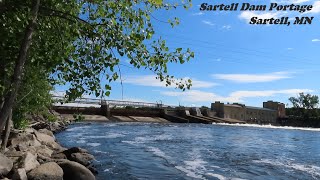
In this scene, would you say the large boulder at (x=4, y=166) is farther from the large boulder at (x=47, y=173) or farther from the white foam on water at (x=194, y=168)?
the white foam on water at (x=194, y=168)

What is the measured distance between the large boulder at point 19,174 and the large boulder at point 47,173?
1.36 feet

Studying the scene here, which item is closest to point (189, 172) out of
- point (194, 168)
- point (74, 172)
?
point (194, 168)

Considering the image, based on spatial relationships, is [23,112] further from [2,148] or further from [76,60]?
[76,60]

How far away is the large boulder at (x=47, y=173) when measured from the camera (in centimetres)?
1376

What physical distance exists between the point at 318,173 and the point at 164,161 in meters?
9.10

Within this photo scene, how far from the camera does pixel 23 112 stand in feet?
66.9

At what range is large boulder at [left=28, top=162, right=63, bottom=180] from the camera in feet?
45.1

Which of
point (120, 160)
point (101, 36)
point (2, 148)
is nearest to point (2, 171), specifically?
point (2, 148)

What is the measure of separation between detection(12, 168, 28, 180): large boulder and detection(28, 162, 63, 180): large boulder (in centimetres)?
42

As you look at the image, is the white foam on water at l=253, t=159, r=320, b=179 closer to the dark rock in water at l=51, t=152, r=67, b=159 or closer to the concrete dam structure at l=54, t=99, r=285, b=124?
the dark rock in water at l=51, t=152, r=67, b=159

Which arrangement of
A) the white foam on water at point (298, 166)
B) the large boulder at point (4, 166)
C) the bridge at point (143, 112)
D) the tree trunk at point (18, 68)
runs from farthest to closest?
the bridge at point (143, 112) < the white foam on water at point (298, 166) < the large boulder at point (4, 166) < the tree trunk at point (18, 68)

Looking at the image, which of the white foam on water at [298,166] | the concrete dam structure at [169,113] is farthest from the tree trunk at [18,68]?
the concrete dam structure at [169,113]

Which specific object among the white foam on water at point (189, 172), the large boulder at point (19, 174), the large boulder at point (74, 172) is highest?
the large boulder at point (19, 174)

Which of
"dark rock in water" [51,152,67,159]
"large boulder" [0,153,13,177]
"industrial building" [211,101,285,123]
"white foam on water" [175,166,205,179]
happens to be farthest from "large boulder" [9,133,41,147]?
"industrial building" [211,101,285,123]
